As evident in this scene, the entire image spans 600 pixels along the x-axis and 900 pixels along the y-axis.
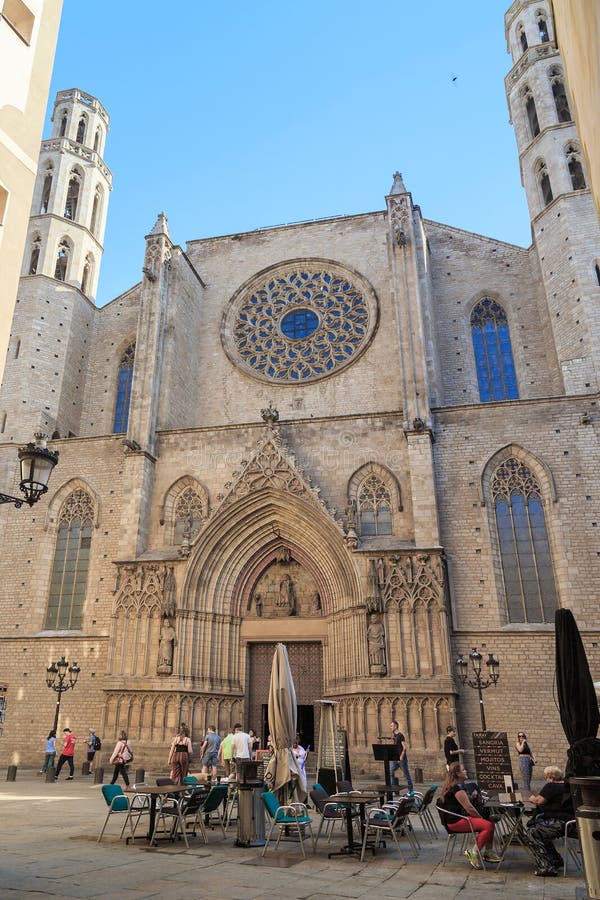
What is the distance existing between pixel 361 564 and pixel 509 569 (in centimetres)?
397

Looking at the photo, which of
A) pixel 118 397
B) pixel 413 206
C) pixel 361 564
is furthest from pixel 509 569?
pixel 118 397

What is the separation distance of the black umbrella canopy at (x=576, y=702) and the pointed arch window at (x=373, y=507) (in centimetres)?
1050

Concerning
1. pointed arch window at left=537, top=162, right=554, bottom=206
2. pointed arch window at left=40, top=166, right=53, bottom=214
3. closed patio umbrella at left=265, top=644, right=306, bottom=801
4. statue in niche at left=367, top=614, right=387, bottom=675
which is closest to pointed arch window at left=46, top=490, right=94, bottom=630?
statue in niche at left=367, top=614, right=387, bottom=675

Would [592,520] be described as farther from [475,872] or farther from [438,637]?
[475,872]

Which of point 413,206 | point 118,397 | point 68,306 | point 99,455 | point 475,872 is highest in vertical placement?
point 413,206

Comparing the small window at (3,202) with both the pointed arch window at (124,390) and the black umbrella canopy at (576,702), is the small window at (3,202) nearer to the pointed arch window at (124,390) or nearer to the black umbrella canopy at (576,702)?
the black umbrella canopy at (576,702)

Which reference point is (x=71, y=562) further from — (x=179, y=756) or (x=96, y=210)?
(x=96, y=210)

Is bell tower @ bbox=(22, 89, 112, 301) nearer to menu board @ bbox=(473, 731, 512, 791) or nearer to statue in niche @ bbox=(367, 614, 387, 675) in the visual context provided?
statue in niche @ bbox=(367, 614, 387, 675)

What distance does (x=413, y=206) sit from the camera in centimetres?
2338

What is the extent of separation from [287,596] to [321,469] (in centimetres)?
383

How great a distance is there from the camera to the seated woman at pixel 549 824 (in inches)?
272

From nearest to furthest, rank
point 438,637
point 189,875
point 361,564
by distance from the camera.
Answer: point 189,875
point 438,637
point 361,564

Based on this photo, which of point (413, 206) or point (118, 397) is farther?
point (118, 397)

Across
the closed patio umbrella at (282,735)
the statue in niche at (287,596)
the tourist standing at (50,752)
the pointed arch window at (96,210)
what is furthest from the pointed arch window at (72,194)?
Answer: the closed patio umbrella at (282,735)
